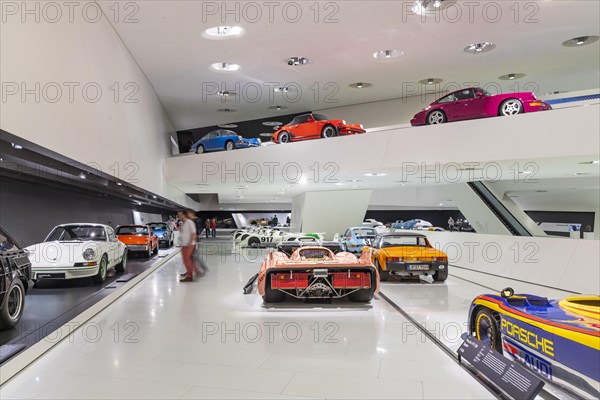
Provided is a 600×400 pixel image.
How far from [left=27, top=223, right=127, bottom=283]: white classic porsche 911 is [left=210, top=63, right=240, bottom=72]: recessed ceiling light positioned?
17.4 feet

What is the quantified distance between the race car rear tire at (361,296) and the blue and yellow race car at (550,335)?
2.85 m

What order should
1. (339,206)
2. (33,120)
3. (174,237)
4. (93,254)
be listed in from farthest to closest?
1. (174,237)
2. (339,206)
3. (93,254)
4. (33,120)

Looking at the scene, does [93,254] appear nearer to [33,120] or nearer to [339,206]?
[33,120]

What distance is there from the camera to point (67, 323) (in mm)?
5246

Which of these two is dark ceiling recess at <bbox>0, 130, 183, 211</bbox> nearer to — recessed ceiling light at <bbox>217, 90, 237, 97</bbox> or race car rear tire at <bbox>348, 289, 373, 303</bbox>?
race car rear tire at <bbox>348, 289, 373, 303</bbox>

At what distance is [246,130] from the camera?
1956cm


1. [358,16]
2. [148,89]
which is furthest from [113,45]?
[358,16]

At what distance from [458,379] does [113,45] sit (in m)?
8.46

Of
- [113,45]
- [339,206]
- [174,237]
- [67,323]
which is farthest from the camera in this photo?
[174,237]

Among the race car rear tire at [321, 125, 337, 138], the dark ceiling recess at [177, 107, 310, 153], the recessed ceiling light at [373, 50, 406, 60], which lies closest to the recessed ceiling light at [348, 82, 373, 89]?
the recessed ceiling light at [373, 50, 406, 60]

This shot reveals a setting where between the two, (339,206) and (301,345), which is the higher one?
(339,206)

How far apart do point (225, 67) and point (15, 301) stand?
845 cm

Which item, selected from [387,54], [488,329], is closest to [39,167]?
[488,329]

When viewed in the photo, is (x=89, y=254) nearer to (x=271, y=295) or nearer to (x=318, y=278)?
Answer: (x=271, y=295)
